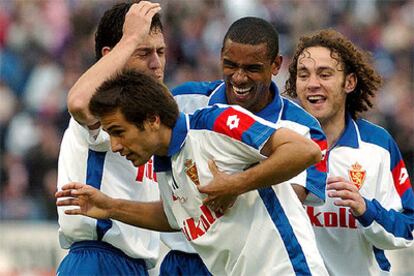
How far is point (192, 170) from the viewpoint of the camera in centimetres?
566

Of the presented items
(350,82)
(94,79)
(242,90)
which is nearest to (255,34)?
(242,90)

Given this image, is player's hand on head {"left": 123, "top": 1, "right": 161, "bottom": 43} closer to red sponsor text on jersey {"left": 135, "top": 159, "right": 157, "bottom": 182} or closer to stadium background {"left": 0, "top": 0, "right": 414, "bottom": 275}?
red sponsor text on jersey {"left": 135, "top": 159, "right": 157, "bottom": 182}

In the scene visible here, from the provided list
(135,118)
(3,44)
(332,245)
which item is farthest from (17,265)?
(135,118)

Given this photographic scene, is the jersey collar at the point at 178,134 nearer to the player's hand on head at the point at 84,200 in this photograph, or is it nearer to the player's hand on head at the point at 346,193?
the player's hand on head at the point at 84,200

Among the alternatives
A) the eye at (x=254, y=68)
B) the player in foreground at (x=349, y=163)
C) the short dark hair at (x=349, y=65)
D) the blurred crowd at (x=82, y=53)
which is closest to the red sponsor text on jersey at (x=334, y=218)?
the player in foreground at (x=349, y=163)

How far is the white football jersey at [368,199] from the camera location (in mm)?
6766

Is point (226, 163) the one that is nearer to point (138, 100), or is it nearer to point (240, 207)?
point (240, 207)

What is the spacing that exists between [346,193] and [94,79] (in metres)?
1.49

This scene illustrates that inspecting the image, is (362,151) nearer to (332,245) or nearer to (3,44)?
(332,245)

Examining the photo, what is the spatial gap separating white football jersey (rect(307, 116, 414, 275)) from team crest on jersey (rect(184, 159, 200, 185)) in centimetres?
128

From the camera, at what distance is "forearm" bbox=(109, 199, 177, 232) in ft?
19.8

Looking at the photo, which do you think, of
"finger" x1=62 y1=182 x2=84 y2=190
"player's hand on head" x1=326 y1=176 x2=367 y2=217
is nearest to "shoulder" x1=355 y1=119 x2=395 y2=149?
"player's hand on head" x1=326 y1=176 x2=367 y2=217

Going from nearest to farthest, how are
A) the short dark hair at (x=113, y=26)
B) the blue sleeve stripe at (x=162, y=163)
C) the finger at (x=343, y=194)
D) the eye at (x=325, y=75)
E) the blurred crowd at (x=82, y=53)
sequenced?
the blue sleeve stripe at (x=162, y=163)
the finger at (x=343, y=194)
the short dark hair at (x=113, y=26)
the eye at (x=325, y=75)
the blurred crowd at (x=82, y=53)

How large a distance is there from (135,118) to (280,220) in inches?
32.8
